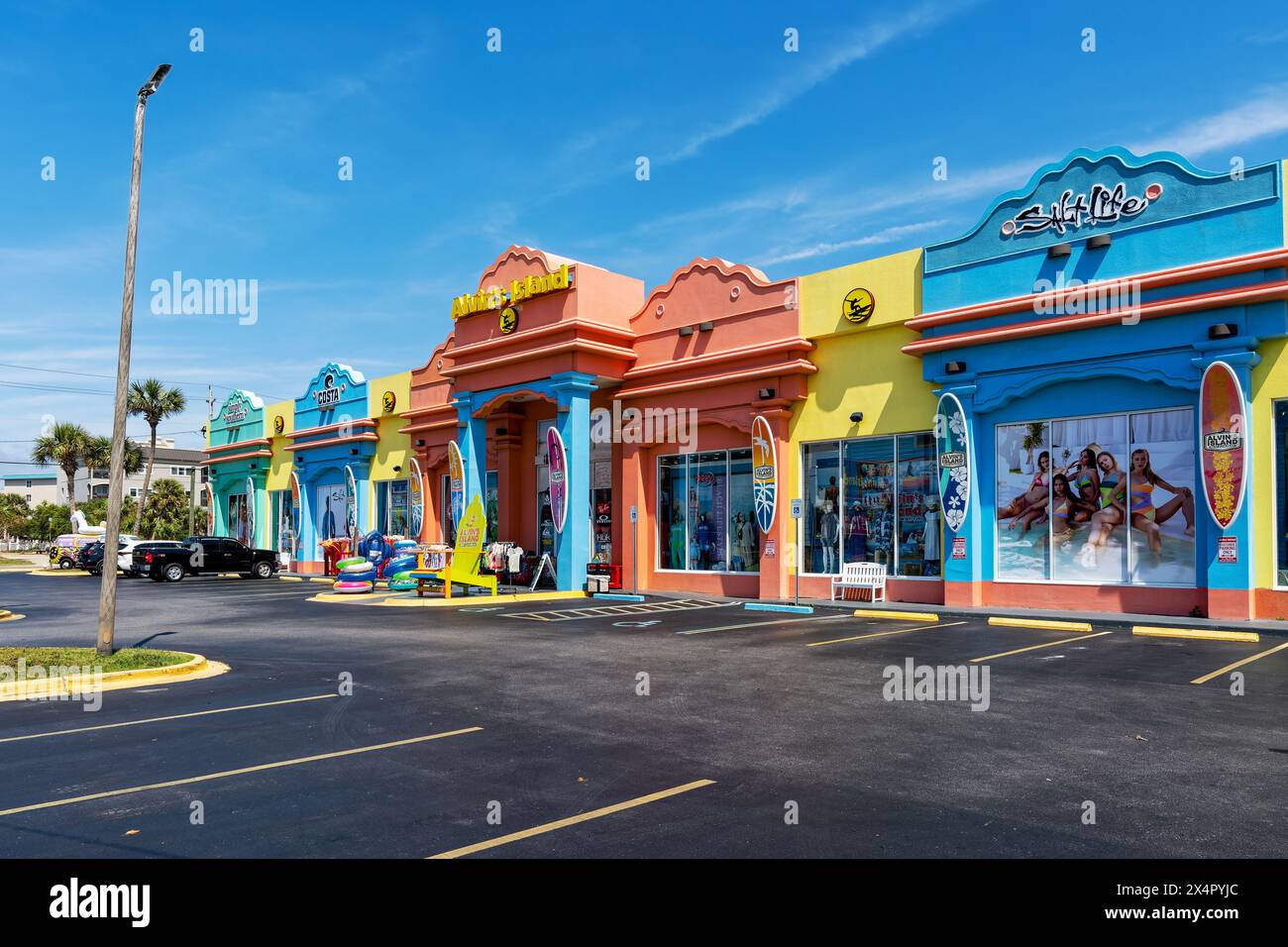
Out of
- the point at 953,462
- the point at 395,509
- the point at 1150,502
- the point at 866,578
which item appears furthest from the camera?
the point at 395,509

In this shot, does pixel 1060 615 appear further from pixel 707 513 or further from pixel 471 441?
pixel 471 441

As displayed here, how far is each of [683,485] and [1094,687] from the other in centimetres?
1588

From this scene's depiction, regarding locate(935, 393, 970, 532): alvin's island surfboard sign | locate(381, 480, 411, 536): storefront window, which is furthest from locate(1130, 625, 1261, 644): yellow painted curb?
locate(381, 480, 411, 536): storefront window

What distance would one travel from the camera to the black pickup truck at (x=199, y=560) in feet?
114

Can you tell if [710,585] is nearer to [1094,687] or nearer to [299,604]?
[299,604]

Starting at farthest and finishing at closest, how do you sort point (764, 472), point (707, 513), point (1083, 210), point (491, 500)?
point (491, 500), point (707, 513), point (764, 472), point (1083, 210)

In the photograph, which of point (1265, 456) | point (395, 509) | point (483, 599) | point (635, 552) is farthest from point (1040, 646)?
point (395, 509)

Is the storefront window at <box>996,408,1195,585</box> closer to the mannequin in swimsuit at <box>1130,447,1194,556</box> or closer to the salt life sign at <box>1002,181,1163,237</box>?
the mannequin in swimsuit at <box>1130,447,1194,556</box>

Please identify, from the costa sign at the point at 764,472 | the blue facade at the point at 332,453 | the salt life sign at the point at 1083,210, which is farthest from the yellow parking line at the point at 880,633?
the blue facade at the point at 332,453

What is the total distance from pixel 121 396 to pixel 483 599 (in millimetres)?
11077

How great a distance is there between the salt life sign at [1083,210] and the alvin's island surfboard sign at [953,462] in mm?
3840

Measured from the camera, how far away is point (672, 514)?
85.3 ft

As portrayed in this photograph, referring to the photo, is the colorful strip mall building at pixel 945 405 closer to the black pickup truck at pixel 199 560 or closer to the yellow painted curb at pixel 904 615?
the yellow painted curb at pixel 904 615

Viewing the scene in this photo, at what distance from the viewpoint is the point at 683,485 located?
25.8 m
